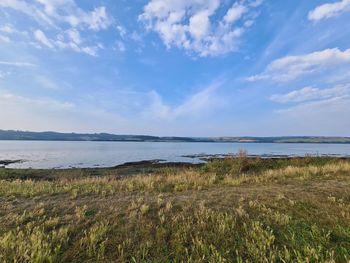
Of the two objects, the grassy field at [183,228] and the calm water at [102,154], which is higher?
the grassy field at [183,228]

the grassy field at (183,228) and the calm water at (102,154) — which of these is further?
the calm water at (102,154)

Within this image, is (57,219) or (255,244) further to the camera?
(57,219)

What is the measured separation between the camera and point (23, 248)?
4.41 m

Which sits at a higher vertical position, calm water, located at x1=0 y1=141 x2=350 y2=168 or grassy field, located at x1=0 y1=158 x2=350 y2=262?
grassy field, located at x1=0 y1=158 x2=350 y2=262

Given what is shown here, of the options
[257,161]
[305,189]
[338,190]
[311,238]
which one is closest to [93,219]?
[311,238]

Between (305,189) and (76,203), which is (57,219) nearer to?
(76,203)

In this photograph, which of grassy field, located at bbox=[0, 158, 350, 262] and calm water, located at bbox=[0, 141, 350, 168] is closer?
grassy field, located at bbox=[0, 158, 350, 262]

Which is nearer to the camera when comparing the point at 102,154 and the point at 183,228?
the point at 183,228

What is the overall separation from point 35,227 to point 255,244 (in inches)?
186

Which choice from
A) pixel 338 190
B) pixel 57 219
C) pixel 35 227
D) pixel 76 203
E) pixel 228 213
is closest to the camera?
pixel 35 227

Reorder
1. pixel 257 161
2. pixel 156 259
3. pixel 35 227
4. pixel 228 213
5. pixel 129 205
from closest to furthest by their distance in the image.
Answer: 1. pixel 156 259
2. pixel 35 227
3. pixel 228 213
4. pixel 129 205
5. pixel 257 161

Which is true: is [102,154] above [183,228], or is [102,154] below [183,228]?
below

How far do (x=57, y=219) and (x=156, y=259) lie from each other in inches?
118

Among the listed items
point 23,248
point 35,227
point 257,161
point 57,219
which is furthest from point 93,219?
point 257,161
